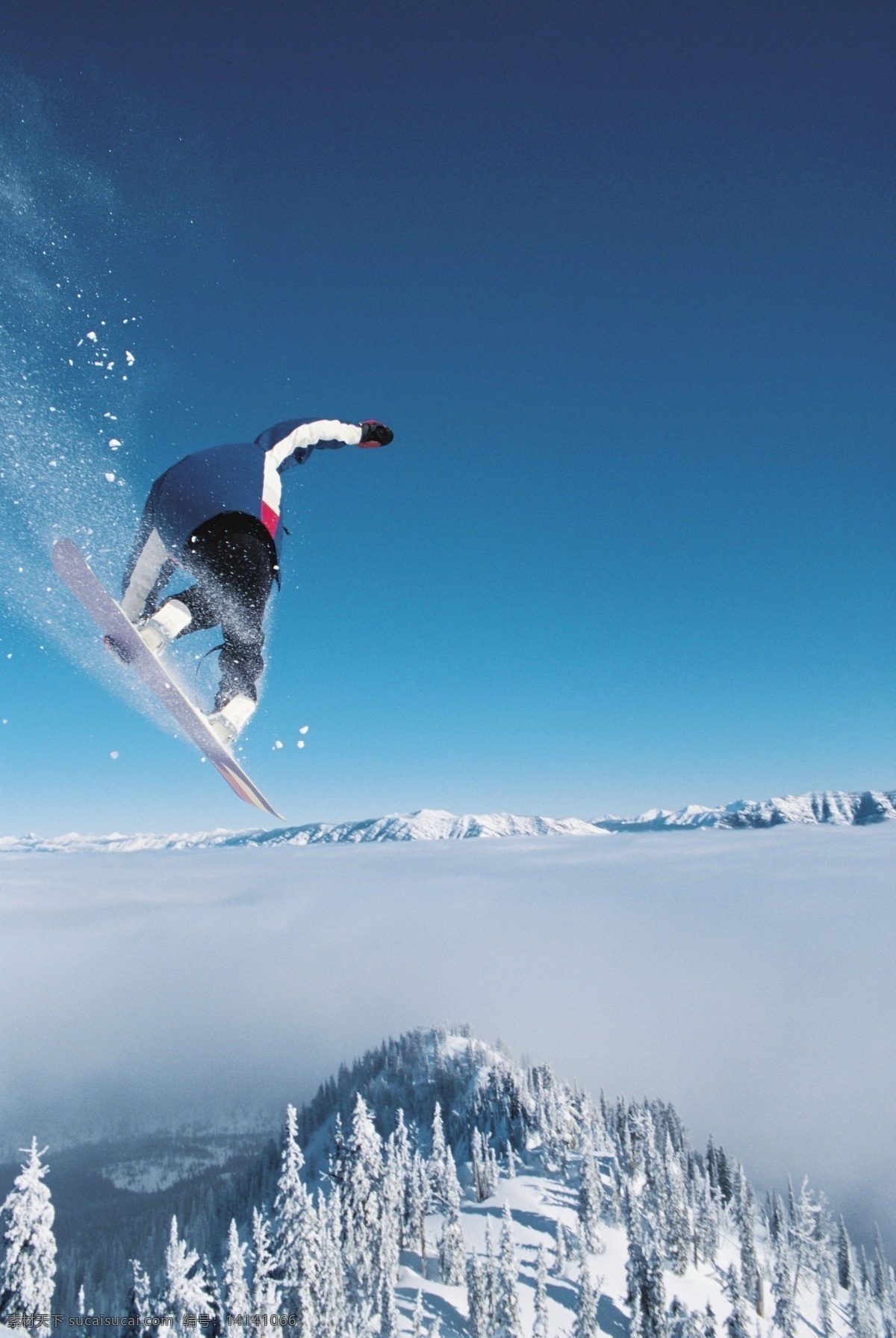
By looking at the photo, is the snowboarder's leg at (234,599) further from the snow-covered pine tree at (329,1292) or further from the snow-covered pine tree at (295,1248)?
the snow-covered pine tree at (329,1292)

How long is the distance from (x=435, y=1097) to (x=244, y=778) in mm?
122467

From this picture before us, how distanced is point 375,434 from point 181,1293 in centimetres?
2822

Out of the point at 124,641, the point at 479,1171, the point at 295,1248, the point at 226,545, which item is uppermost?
the point at 226,545

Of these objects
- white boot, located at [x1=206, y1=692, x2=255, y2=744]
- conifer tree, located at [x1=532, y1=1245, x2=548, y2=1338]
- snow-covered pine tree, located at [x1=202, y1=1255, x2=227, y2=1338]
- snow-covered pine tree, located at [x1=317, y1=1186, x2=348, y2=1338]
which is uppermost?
white boot, located at [x1=206, y1=692, x2=255, y2=744]

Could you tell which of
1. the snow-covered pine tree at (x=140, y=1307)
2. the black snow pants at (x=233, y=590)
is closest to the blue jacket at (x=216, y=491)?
the black snow pants at (x=233, y=590)

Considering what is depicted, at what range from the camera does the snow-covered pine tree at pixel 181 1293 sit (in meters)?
19.3

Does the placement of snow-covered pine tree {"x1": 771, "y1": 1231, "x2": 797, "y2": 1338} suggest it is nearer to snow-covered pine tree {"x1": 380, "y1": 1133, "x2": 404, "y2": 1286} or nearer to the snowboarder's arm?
snow-covered pine tree {"x1": 380, "y1": 1133, "x2": 404, "y2": 1286}

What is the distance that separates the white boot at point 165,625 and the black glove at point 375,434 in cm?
333

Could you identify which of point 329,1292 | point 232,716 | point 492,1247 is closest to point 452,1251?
point 492,1247

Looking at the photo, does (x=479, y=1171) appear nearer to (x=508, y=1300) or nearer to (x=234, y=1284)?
(x=508, y=1300)

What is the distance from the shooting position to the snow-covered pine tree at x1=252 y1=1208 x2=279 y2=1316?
21875 millimetres

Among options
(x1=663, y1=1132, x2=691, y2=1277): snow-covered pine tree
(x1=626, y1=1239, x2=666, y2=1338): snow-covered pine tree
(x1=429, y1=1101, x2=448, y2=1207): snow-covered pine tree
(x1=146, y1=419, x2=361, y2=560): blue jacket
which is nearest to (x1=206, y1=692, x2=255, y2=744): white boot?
(x1=146, y1=419, x2=361, y2=560): blue jacket

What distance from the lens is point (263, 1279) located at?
22.6m

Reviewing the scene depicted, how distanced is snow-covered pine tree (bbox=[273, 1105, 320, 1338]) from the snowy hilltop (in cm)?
8
